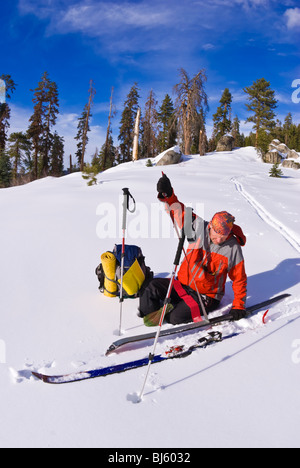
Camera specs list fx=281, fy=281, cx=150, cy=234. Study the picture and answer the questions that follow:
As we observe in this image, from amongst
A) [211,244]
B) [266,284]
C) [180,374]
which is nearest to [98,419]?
[180,374]

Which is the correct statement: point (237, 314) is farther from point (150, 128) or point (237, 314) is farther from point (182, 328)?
point (150, 128)

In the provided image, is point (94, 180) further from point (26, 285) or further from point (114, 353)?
point (114, 353)

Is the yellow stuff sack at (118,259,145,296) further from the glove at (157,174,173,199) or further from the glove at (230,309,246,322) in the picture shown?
the glove at (230,309,246,322)

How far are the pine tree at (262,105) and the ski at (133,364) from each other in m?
39.3

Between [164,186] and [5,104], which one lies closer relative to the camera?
[164,186]

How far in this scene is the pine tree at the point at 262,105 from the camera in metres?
37.2

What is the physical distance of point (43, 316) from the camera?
10.8 feet

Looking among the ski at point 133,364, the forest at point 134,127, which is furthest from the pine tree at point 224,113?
the ski at point 133,364

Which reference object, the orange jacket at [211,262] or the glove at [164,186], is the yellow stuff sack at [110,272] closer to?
the orange jacket at [211,262]

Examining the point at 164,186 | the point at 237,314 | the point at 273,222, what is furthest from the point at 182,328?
the point at 273,222

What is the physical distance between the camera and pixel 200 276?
3352 millimetres

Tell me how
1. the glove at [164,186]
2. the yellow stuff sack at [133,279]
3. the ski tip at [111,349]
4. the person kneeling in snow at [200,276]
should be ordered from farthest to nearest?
the yellow stuff sack at [133,279] < the person kneeling in snow at [200,276] < the glove at [164,186] < the ski tip at [111,349]

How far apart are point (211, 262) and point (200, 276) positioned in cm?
21

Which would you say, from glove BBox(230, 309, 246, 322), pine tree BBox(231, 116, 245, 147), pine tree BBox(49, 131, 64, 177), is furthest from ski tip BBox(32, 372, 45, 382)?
pine tree BBox(231, 116, 245, 147)
